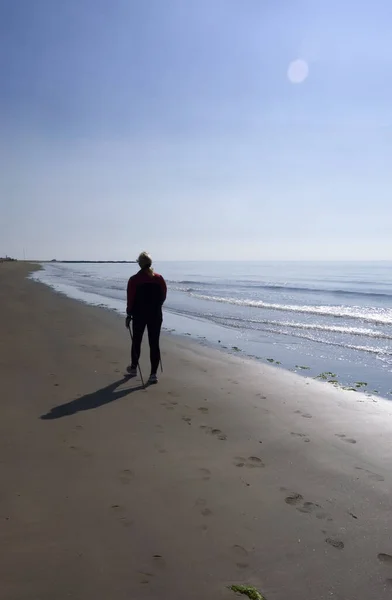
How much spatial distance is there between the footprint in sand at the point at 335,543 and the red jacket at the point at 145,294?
4910 mm

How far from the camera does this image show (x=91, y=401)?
6.12m

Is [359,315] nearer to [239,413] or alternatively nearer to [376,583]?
[239,413]

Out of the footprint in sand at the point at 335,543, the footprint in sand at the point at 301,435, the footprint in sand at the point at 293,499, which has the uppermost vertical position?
the footprint in sand at the point at 335,543

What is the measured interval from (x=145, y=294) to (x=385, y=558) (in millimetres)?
5334

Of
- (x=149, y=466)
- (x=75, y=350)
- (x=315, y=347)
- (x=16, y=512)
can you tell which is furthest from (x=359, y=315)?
(x=16, y=512)

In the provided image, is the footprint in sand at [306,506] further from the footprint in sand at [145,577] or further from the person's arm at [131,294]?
the person's arm at [131,294]

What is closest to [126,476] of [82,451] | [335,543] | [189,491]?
[189,491]

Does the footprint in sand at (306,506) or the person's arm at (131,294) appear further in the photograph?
the person's arm at (131,294)

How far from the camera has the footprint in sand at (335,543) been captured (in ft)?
9.74

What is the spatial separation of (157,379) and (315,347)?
6099 millimetres

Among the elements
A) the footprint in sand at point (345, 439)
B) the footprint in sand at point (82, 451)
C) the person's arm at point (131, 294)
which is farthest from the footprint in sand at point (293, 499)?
the person's arm at point (131, 294)

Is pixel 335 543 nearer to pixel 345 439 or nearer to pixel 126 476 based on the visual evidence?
pixel 126 476

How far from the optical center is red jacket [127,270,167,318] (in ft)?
24.2

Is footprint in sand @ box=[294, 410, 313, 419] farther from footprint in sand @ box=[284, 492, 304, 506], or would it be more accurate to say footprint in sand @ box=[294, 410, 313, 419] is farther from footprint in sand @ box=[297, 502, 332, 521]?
footprint in sand @ box=[297, 502, 332, 521]
